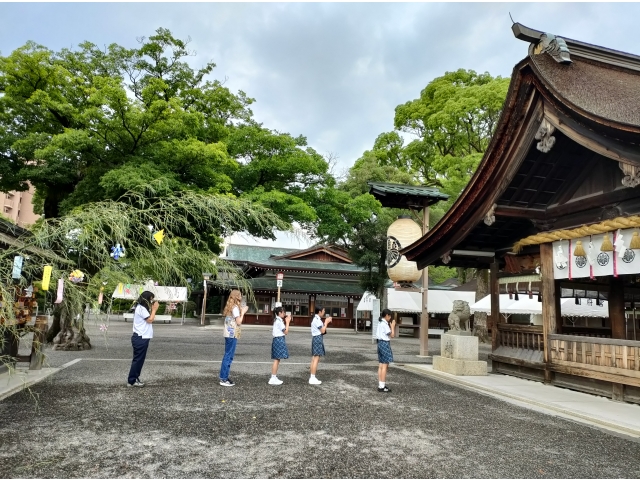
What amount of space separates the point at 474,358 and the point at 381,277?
14733 millimetres

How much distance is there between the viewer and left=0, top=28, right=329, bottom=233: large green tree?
11789 mm

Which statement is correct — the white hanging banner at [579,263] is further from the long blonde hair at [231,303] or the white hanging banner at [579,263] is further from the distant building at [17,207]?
the distant building at [17,207]

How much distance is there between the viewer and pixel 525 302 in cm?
1852

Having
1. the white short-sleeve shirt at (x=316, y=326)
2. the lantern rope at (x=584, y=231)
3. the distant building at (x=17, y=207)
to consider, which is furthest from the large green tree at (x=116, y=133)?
the distant building at (x=17, y=207)

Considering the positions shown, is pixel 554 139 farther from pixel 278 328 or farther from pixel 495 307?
pixel 278 328

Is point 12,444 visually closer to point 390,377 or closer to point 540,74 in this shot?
point 390,377

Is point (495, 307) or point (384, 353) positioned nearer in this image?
point (384, 353)

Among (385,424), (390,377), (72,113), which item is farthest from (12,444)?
(72,113)

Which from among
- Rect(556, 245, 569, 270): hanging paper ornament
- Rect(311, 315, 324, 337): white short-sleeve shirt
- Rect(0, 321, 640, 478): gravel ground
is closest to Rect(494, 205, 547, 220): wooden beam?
Rect(556, 245, 569, 270): hanging paper ornament

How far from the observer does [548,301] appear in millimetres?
8742

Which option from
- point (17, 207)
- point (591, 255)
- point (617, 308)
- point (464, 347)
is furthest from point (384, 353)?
point (17, 207)

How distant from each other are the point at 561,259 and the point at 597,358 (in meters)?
1.91

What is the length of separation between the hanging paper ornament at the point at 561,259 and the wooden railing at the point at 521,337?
155 centimetres

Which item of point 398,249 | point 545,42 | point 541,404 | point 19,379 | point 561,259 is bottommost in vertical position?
point 19,379
